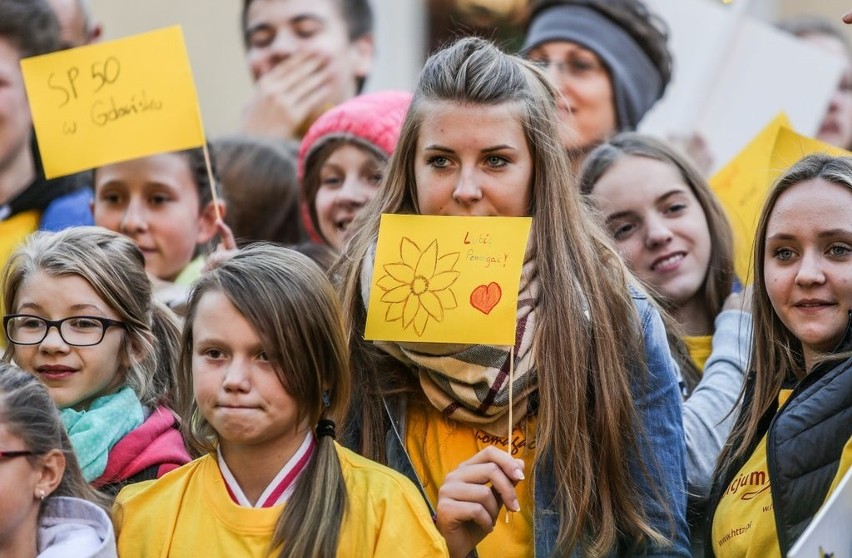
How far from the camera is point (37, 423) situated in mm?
3152

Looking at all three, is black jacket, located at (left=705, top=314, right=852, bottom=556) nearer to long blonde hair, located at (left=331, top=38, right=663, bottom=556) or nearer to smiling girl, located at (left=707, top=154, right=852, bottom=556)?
smiling girl, located at (left=707, top=154, right=852, bottom=556)

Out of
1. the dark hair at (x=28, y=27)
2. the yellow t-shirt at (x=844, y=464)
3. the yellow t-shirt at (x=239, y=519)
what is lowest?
the yellow t-shirt at (x=844, y=464)

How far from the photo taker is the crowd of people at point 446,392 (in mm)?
3111

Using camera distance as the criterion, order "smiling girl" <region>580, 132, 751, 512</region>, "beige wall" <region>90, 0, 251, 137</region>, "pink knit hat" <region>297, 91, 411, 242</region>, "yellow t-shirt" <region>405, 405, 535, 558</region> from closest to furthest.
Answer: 1. "yellow t-shirt" <region>405, 405, 535, 558</region>
2. "smiling girl" <region>580, 132, 751, 512</region>
3. "pink knit hat" <region>297, 91, 411, 242</region>
4. "beige wall" <region>90, 0, 251, 137</region>

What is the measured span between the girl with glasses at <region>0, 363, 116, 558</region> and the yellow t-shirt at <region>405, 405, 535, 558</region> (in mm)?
737

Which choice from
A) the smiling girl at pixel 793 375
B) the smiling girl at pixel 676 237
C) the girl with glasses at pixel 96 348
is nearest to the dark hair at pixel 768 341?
the smiling girl at pixel 793 375

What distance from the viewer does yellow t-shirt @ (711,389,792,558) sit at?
327 centimetres

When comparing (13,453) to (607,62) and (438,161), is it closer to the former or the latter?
(438,161)

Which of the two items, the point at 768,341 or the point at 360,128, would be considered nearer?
the point at 768,341

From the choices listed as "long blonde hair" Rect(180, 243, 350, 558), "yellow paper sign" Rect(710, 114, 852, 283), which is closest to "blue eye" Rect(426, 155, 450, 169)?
"long blonde hair" Rect(180, 243, 350, 558)

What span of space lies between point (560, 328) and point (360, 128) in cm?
157

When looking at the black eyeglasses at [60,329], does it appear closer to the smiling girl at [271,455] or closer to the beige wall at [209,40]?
the smiling girl at [271,455]

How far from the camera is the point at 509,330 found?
329cm

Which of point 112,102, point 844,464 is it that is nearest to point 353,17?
point 112,102
